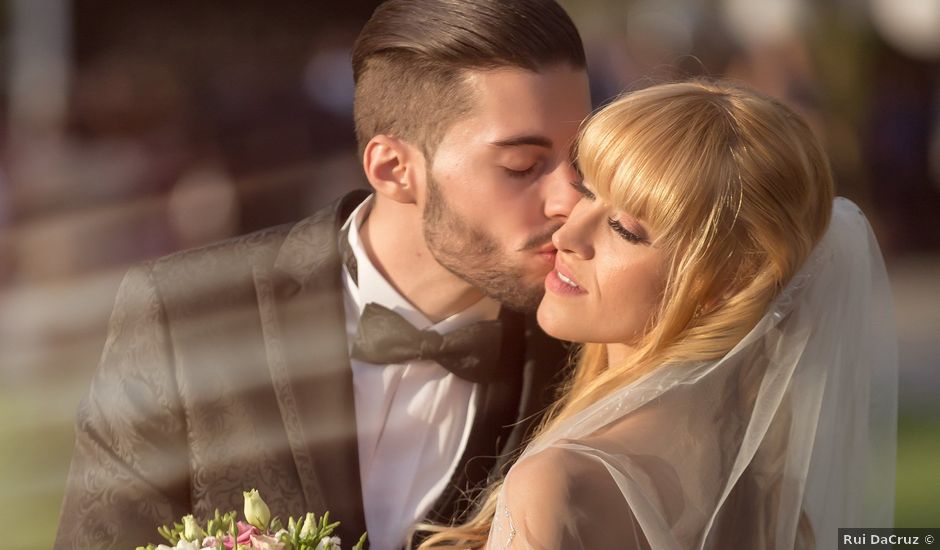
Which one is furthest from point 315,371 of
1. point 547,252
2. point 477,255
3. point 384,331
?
point 547,252

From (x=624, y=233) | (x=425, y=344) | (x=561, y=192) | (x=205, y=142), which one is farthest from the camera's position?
(x=205, y=142)

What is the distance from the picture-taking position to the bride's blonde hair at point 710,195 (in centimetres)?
242

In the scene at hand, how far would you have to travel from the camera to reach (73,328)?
7609 millimetres

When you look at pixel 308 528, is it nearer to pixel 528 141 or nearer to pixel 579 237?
pixel 579 237

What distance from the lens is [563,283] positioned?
2.61 metres

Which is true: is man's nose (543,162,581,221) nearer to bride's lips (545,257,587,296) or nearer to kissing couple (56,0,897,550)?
kissing couple (56,0,897,550)

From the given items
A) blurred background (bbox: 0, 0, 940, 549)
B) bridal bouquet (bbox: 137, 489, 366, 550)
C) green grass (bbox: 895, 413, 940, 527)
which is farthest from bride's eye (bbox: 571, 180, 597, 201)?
blurred background (bbox: 0, 0, 940, 549)

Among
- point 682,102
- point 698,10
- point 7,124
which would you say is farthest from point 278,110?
point 682,102

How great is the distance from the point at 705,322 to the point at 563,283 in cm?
32

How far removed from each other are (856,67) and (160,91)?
5394 millimetres

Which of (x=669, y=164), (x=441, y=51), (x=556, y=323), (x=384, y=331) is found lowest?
(x=384, y=331)

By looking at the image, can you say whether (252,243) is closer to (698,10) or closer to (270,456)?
(270,456)

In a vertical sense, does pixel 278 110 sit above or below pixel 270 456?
above

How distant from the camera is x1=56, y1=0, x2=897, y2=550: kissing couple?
2.41 m
